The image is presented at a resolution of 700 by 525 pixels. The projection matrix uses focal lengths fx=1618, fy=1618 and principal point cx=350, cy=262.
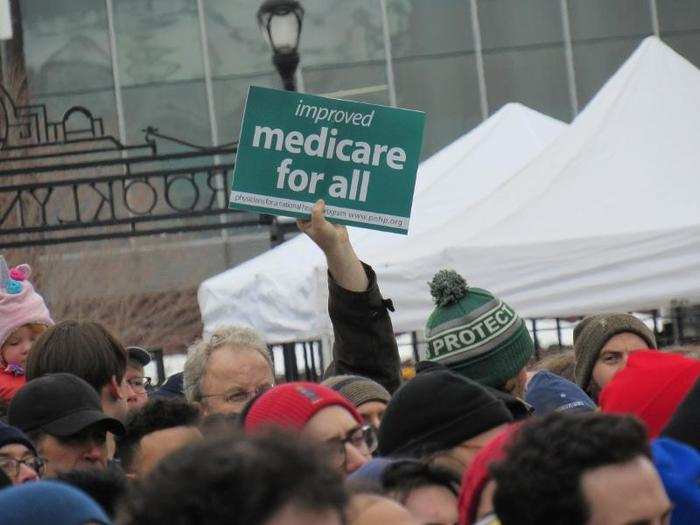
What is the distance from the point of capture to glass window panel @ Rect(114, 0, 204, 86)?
22.4 meters

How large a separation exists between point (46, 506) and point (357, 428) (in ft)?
4.49

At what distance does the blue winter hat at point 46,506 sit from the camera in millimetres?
2301

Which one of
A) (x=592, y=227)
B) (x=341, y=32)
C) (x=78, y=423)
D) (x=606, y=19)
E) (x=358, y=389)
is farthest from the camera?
(x=606, y=19)

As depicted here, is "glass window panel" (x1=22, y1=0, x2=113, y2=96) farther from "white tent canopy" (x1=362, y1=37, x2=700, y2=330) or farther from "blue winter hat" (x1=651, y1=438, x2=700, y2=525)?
"blue winter hat" (x1=651, y1=438, x2=700, y2=525)

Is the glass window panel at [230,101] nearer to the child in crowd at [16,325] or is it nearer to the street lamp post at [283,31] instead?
the street lamp post at [283,31]

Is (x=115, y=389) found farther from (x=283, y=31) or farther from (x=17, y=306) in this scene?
(x=283, y=31)

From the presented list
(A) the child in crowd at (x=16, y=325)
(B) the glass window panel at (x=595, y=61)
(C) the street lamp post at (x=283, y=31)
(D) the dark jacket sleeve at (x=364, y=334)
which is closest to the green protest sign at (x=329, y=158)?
(D) the dark jacket sleeve at (x=364, y=334)

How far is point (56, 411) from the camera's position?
455cm

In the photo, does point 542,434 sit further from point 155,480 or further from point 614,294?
point 614,294

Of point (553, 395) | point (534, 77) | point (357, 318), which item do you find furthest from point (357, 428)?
point (534, 77)

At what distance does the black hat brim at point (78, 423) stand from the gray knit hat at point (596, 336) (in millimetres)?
2011

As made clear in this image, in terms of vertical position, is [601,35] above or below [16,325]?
above

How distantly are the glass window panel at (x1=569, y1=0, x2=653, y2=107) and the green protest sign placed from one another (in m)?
16.9

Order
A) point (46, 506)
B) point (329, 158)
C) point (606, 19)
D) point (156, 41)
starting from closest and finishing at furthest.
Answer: point (46, 506)
point (329, 158)
point (156, 41)
point (606, 19)
